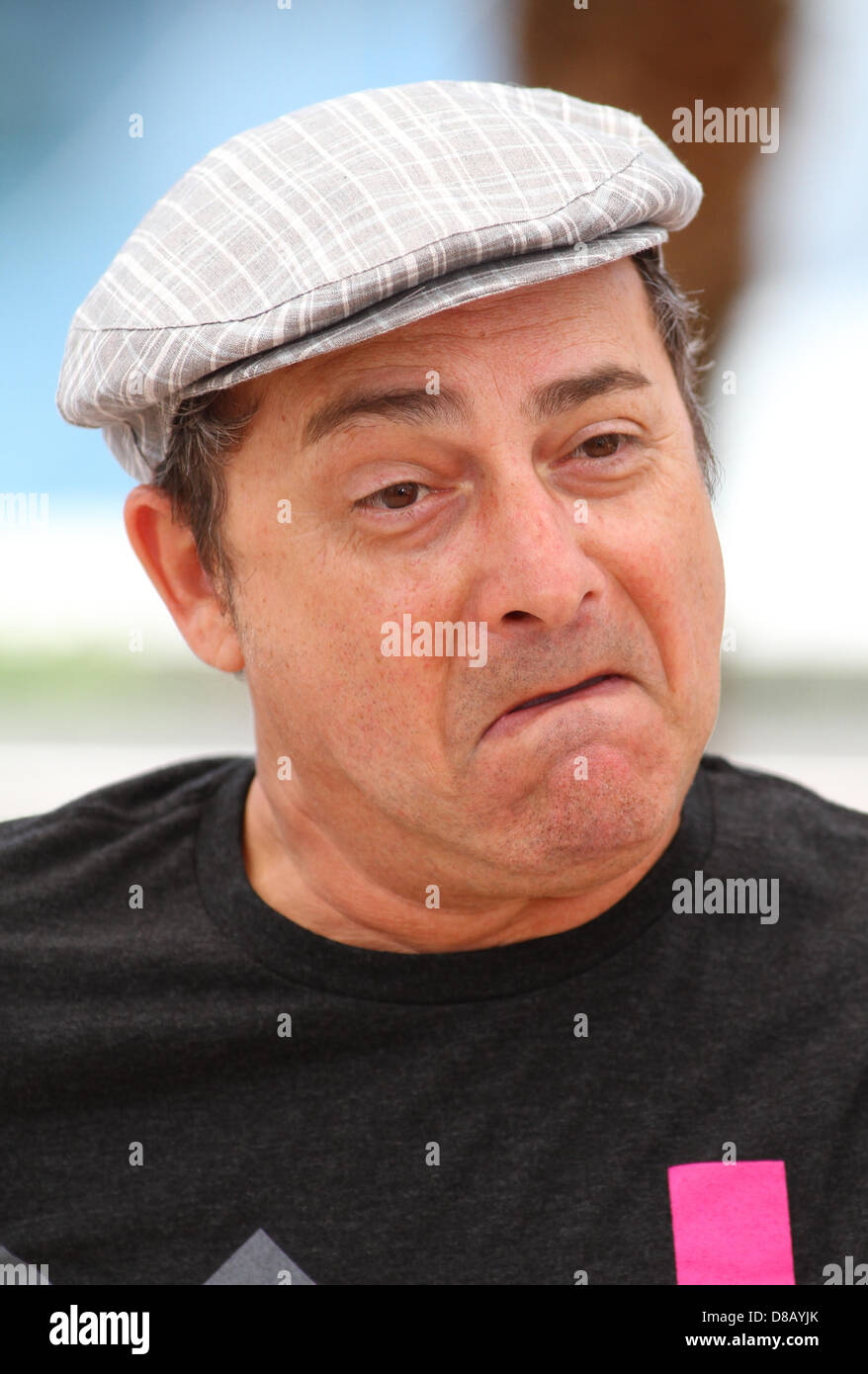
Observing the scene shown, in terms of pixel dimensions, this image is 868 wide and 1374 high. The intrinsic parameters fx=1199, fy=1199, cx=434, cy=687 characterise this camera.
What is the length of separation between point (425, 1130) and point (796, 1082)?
16.1 inches

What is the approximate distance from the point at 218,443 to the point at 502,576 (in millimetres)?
392

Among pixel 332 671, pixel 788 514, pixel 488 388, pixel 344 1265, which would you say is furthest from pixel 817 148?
pixel 344 1265

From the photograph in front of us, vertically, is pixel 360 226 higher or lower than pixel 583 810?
higher

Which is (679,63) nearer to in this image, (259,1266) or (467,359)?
(467,359)

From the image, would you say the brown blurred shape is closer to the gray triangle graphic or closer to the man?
the man

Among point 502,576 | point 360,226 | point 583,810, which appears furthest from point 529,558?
point 360,226

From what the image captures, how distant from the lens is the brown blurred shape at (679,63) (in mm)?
2068

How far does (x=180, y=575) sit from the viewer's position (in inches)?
59.5

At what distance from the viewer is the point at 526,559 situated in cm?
113

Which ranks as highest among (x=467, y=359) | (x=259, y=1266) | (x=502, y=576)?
(x=467, y=359)

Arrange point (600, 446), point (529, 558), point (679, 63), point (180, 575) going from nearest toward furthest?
point (529, 558)
point (600, 446)
point (180, 575)
point (679, 63)

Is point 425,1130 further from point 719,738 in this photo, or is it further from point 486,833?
point 719,738

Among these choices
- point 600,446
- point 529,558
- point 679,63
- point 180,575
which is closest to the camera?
point 529,558

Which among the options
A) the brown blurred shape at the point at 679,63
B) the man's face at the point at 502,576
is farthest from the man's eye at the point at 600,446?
the brown blurred shape at the point at 679,63
